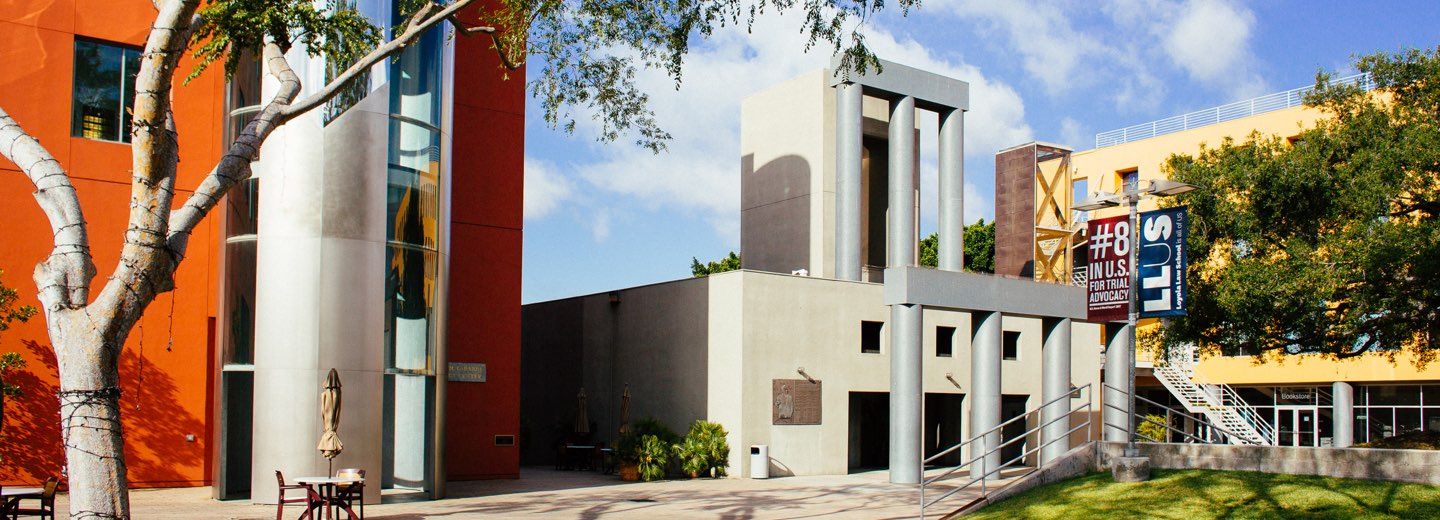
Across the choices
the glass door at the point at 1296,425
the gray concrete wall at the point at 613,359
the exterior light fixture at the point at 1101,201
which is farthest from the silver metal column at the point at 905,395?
the glass door at the point at 1296,425

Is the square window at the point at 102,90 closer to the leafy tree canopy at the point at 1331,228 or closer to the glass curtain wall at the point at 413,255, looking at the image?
the glass curtain wall at the point at 413,255

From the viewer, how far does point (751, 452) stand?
25.5 meters

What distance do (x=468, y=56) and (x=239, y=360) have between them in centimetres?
892

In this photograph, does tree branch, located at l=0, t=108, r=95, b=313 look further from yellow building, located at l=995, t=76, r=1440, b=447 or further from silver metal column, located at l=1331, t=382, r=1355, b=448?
silver metal column, located at l=1331, t=382, r=1355, b=448

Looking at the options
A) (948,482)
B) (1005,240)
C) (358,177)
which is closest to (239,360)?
(358,177)

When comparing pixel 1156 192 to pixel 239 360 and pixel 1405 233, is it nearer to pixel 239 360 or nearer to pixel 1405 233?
pixel 1405 233

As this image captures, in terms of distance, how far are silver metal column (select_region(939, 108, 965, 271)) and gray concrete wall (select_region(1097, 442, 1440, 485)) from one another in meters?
11.4

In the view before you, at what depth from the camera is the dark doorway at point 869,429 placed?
30.0 meters

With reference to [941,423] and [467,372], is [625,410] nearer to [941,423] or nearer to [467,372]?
[467,372]

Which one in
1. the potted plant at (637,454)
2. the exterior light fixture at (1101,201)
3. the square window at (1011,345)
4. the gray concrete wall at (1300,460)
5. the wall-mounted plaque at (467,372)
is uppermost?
the exterior light fixture at (1101,201)

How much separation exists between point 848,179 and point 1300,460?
14.0 metres

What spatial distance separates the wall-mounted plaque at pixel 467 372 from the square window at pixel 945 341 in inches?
465

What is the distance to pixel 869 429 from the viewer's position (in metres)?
31.4

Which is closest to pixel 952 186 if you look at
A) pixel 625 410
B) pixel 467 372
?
pixel 625 410
